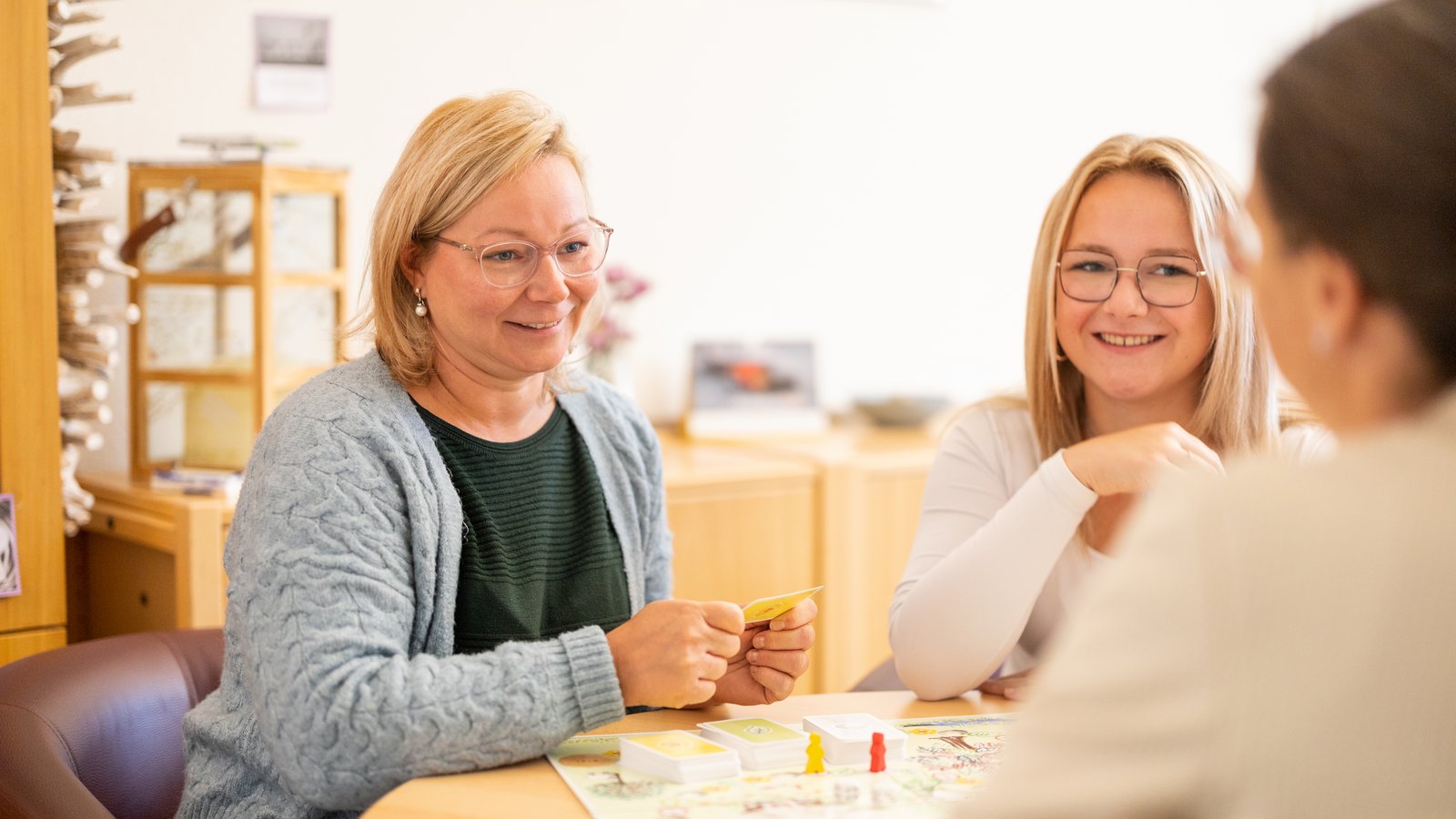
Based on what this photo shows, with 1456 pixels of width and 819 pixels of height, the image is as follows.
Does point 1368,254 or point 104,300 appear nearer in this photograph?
point 1368,254

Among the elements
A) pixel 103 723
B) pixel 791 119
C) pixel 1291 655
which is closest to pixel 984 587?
pixel 1291 655

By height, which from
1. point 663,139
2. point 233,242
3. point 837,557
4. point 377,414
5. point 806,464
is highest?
point 663,139

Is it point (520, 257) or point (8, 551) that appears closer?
point (520, 257)

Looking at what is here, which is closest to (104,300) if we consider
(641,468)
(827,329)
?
(641,468)

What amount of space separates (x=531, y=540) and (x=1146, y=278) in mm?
930

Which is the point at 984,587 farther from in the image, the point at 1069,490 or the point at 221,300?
the point at 221,300

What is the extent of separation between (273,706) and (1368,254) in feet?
3.58

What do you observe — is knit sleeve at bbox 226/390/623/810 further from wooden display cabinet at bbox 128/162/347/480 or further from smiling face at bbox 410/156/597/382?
wooden display cabinet at bbox 128/162/347/480

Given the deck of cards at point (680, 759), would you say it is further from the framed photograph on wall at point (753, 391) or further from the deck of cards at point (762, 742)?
the framed photograph on wall at point (753, 391)

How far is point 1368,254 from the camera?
2.48ft

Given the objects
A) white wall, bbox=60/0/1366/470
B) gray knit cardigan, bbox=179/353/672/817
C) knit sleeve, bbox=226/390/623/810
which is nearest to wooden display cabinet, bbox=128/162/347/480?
white wall, bbox=60/0/1366/470

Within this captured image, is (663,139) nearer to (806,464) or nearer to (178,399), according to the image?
(806,464)

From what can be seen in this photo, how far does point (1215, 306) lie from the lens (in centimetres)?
183

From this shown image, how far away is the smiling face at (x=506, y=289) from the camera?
167 centimetres
